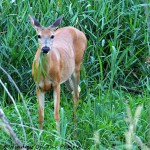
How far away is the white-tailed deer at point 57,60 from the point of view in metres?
6.55

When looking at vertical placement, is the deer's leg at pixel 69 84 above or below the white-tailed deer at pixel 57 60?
below

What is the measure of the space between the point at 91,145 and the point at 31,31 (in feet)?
8.45

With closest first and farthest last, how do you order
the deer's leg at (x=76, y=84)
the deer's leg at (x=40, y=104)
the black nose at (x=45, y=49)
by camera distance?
the black nose at (x=45, y=49) < the deer's leg at (x=40, y=104) < the deer's leg at (x=76, y=84)

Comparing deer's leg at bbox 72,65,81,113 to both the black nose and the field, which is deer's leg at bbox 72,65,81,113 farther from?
the black nose

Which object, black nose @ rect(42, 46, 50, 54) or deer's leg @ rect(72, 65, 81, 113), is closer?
black nose @ rect(42, 46, 50, 54)

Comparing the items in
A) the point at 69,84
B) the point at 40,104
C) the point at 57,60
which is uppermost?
the point at 57,60

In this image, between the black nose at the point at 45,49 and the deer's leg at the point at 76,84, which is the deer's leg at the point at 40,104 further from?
the black nose at the point at 45,49

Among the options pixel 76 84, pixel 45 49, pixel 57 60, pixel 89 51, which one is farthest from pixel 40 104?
Result: pixel 89 51

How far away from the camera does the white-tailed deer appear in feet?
21.5

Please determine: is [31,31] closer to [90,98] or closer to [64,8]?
[64,8]

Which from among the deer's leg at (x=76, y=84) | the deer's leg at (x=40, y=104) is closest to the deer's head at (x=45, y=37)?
the deer's leg at (x=40, y=104)

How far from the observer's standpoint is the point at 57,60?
6.96m

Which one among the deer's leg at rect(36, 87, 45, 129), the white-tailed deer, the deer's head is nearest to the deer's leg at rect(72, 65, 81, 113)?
the white-tailed deer

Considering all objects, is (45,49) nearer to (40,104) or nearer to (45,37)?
(45,37)
